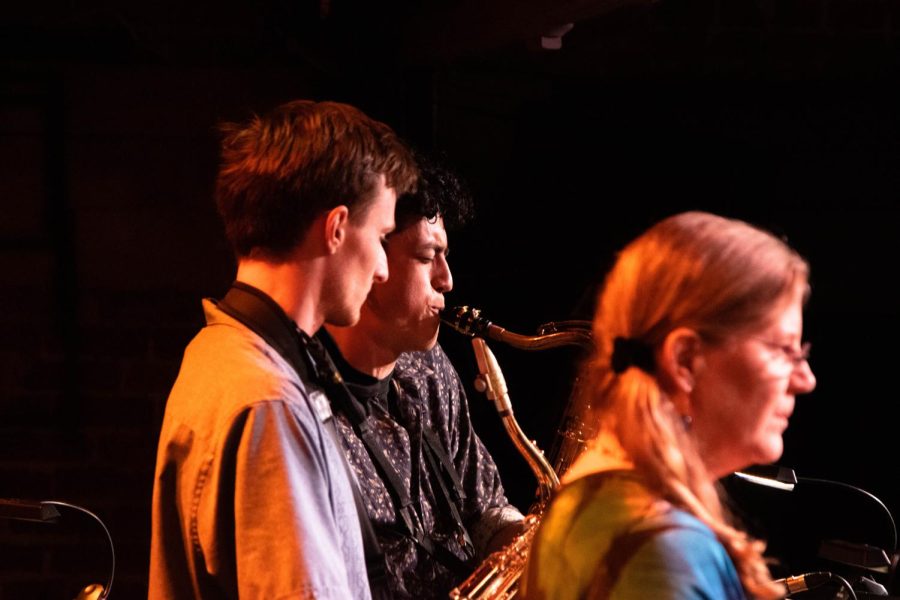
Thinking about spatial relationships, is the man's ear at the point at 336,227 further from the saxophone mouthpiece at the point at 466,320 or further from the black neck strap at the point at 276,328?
the saxophone mouthpiece at the point at 466,320

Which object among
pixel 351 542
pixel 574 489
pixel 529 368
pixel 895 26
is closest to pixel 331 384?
pixel 351 542

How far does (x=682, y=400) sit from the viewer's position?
139cm

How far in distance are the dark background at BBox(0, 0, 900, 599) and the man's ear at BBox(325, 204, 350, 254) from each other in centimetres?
131

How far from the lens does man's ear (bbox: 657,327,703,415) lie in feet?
4.47

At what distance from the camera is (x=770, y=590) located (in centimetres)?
133

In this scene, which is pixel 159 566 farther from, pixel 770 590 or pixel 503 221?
pixel 503 221

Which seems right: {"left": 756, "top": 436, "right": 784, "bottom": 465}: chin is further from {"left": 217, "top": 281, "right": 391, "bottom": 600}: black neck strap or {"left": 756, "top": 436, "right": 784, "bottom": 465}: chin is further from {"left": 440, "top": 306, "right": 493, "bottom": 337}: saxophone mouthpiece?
{"left": 440, "top": 306, "right": 493, "bottom": 337}: saxophone mouthpiece

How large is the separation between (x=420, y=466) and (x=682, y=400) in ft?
4.53

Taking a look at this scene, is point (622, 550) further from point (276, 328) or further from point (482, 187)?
point (482, 187)

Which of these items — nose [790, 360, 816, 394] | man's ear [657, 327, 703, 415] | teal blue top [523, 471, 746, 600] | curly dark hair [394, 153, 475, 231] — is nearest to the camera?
teal blue top [523, 471, 746, 600]

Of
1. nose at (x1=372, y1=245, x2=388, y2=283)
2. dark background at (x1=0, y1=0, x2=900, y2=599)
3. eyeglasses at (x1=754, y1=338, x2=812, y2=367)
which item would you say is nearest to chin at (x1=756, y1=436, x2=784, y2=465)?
eyeglasses at (x1=754, y1=338, x2=812, y2=367)

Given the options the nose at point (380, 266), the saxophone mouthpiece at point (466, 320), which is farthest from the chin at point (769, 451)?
the saxophone mouthpiece at point (466, 320)

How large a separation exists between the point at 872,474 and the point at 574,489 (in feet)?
7.10

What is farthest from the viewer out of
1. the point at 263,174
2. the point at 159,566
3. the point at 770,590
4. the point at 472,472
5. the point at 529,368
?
the point at 529,368
